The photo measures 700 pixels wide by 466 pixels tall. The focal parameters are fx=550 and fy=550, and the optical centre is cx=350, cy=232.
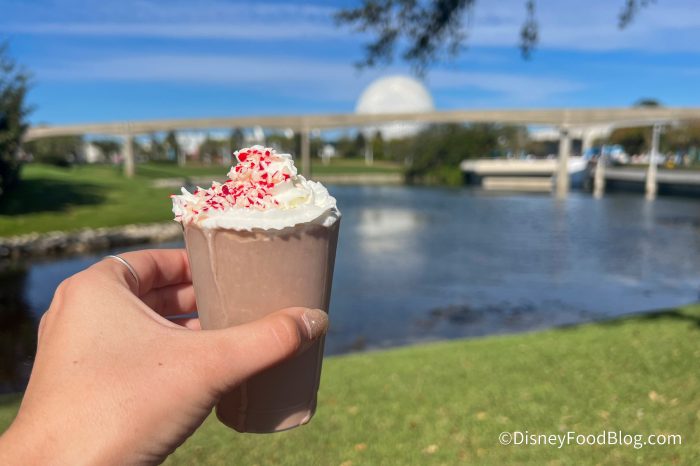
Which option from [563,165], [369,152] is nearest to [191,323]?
[563,165]

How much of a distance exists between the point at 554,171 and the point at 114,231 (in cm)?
5570

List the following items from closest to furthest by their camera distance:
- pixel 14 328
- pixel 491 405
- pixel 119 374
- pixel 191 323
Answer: pixel 119 374
pixel 191 323
pixel 491 405
pixel 14 328

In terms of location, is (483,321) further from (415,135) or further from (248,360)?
(415,135)

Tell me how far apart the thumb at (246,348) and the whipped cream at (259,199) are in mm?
276

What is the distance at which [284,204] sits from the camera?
1604mm

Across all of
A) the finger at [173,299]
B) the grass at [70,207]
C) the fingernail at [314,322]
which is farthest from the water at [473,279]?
the grass at [70,207]

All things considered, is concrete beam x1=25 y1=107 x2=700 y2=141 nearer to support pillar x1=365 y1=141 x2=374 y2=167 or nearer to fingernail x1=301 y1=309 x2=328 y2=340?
support pillar x1=365 y1=141 x2=374 y2=167

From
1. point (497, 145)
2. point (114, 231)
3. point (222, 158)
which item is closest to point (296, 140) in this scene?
point (222, 158)

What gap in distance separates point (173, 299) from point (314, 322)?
661mm

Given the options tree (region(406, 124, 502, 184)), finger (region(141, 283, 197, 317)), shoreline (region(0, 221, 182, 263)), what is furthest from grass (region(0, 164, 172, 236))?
tree (region(406, 124, 502, 184))

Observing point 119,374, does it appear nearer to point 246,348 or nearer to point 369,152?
point 246,348

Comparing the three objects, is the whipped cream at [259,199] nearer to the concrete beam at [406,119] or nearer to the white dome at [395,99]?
the concrete beam at [406,119]

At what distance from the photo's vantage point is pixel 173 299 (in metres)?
2.00

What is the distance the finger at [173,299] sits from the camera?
1966 mm
